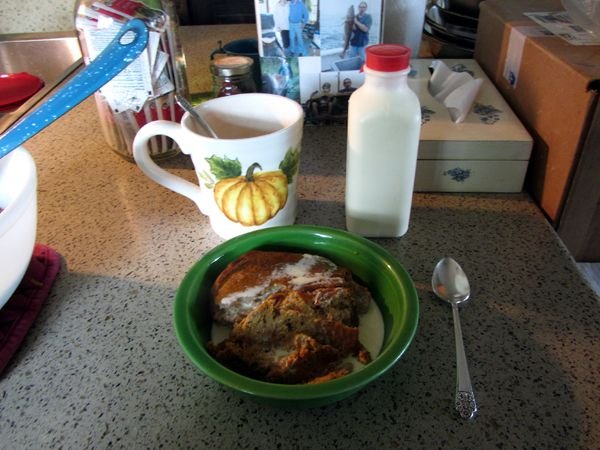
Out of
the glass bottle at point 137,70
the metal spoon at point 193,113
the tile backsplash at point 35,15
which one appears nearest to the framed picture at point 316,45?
the glass bottle at point 137,70

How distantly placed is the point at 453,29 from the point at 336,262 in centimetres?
63

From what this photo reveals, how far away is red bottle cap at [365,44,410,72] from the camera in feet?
1.40

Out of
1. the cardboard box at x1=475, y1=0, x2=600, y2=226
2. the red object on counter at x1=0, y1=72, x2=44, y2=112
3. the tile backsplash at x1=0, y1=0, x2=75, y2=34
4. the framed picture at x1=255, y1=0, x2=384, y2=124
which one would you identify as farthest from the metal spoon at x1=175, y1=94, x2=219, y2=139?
the tile backsplash at x1=0, y1=0, x2=75, y2=34

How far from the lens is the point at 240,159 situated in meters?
0.47

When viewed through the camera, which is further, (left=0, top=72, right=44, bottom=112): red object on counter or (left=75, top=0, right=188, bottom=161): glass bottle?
(left=0, top=72, right=44, bottom=112): red object on counter

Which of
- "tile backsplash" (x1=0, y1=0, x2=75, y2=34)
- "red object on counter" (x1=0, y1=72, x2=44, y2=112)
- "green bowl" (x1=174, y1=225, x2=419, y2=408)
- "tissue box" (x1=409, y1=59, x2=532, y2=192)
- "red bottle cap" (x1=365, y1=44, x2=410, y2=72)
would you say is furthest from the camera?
"tile backsplash" (x1=0, y1=0, x2=75, y2=34)

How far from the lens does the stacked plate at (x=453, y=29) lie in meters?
0.88

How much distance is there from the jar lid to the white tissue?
25 cm

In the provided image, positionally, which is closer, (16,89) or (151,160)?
(151,160)

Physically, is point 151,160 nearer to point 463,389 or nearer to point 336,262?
point 336,262

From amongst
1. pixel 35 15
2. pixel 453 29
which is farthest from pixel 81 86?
pixel 35 15

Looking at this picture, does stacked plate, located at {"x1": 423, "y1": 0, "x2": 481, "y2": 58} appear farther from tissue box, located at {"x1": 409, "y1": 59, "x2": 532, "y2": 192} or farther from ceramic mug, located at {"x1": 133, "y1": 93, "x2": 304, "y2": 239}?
ceramic mug, located at {"x1": 133, "y1": 93, "x2": 304, "y2": 239}

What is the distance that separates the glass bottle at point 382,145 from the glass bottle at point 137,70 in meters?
0.26

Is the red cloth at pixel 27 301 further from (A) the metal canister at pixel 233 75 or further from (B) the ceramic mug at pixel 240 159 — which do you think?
(A) the metal canister at pixel 233 75
